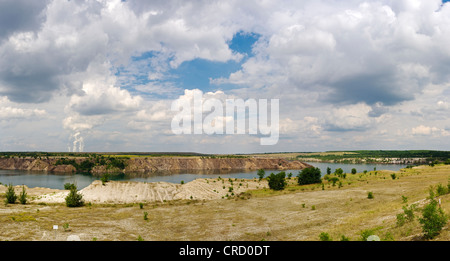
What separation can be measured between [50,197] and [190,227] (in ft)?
132

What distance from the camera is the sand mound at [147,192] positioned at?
5166 centimetres

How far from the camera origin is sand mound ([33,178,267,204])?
51656mm

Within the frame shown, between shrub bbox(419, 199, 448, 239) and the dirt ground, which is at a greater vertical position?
shrub bbox(419, 199, 448, 239)

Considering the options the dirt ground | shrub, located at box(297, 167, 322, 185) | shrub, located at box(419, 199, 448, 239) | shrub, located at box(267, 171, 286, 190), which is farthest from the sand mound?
shrub, located at box(419, 199, 448, 239)

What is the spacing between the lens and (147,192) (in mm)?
56219

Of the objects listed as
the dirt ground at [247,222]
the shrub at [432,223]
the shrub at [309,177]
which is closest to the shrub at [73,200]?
the dirt ground at [247,222]

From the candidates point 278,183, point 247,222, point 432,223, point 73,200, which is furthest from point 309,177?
point 432,223

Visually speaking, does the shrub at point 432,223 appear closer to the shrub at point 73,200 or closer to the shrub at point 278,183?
Result: the shrub at point 278,183

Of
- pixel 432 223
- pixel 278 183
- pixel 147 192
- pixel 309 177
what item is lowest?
pixel 147 192

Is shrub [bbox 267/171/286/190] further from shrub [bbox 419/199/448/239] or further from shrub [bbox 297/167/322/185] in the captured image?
shrub [bbox 419/199/448/239]

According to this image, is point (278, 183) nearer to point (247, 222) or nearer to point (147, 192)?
point (147, 192)

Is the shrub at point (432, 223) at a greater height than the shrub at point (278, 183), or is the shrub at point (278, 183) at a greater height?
the shrub at point (432, 223)
